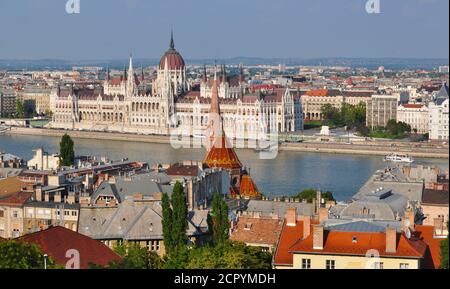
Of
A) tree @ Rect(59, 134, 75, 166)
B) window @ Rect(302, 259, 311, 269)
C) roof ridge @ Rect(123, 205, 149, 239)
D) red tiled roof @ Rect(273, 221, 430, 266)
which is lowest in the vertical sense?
tree @ Rect(59, 134, 75, 166)

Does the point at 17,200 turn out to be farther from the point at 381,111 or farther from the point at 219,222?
the point at 381,111

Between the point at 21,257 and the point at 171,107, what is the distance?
2236cm

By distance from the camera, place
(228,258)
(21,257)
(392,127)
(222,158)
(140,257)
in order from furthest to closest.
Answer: (392,127) < (222,158) < (140,257) < (228,258) < (21,257)

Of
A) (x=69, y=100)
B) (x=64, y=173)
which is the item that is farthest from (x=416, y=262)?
(x=69, y=100)

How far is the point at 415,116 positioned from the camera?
2448 centimetres

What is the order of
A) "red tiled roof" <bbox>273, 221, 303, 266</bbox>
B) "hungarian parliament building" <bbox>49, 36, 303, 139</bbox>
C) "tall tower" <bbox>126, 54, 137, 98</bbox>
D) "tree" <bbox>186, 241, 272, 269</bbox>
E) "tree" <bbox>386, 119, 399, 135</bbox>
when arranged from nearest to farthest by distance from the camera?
"tree" <bbox>186, 241, 272, 269</bbox> < "red tiled roof" <bbox>273, 221, 303, 266</bbox> < "tree" <bbox>386, 119, 399, 135</bbox> < "hungarian parliament building" <bbox>49, 36, 303, 139</bbox> < "tall tower" <bbox>126, 54, 137, 98</bbox>

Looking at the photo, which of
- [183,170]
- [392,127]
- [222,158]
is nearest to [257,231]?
[183,170]

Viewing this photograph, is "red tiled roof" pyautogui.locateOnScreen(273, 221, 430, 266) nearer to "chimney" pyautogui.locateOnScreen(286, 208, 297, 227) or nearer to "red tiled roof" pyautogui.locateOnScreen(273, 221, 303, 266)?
"red tiled roof" pyautogui.locateOnScreen(273, 221, 303, 266)

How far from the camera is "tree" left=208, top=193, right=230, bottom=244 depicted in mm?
6255

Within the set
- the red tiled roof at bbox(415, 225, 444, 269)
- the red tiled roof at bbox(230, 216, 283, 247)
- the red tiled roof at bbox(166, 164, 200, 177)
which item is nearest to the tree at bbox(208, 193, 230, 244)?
the red tiled roof at bbox(230, 216, 283, 247)

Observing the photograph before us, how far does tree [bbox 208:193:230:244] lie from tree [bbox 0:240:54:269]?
1.98 metres

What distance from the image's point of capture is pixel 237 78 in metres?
29.0

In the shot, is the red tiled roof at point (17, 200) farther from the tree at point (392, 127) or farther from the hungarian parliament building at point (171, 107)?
the tree at point (392, 127)

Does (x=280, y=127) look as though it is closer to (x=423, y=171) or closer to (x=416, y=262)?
(x=423, y=171)
